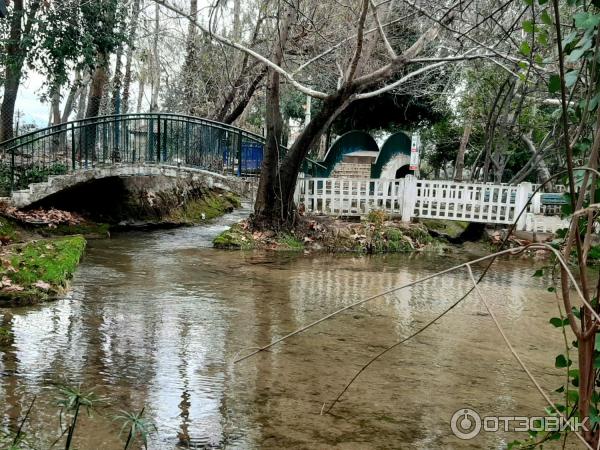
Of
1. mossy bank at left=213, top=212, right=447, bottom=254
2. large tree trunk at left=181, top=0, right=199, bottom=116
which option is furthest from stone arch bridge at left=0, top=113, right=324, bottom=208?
large tree trunk at left=181, top=0, right=199, bottom=116

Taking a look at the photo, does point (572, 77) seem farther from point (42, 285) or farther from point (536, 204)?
point (536, 204)

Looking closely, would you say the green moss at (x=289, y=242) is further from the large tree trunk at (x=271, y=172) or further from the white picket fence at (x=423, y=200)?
the white picket fence at (x=423, y=200)

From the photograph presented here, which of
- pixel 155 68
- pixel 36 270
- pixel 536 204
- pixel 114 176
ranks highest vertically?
pixel 155 68

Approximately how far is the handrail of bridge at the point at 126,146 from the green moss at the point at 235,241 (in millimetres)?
1729

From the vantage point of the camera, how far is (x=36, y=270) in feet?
22.7

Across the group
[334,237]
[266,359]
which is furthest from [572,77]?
[334,237]

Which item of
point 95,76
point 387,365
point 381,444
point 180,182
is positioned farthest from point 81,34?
point 381,444

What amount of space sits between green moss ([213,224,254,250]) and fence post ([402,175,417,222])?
381 cm

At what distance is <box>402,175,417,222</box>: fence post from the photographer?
13211mm

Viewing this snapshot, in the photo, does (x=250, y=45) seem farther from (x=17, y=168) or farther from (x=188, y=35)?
(x=17, y=168)

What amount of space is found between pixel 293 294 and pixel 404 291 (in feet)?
5.72

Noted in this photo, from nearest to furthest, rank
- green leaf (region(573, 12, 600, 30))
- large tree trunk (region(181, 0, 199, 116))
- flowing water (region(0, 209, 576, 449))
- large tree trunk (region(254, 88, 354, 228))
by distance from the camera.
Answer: green leaf (region(573, 12, 600, 30)) < flowing water (region(0, 209, 576, 449)) < large tree trunk (region(254, 88, 354, 228)) < large tree trunk (region(181, 0, 199, 116))

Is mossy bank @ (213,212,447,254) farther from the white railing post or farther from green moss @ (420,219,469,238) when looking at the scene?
the white railing post

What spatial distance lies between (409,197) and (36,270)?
8.61 metres
